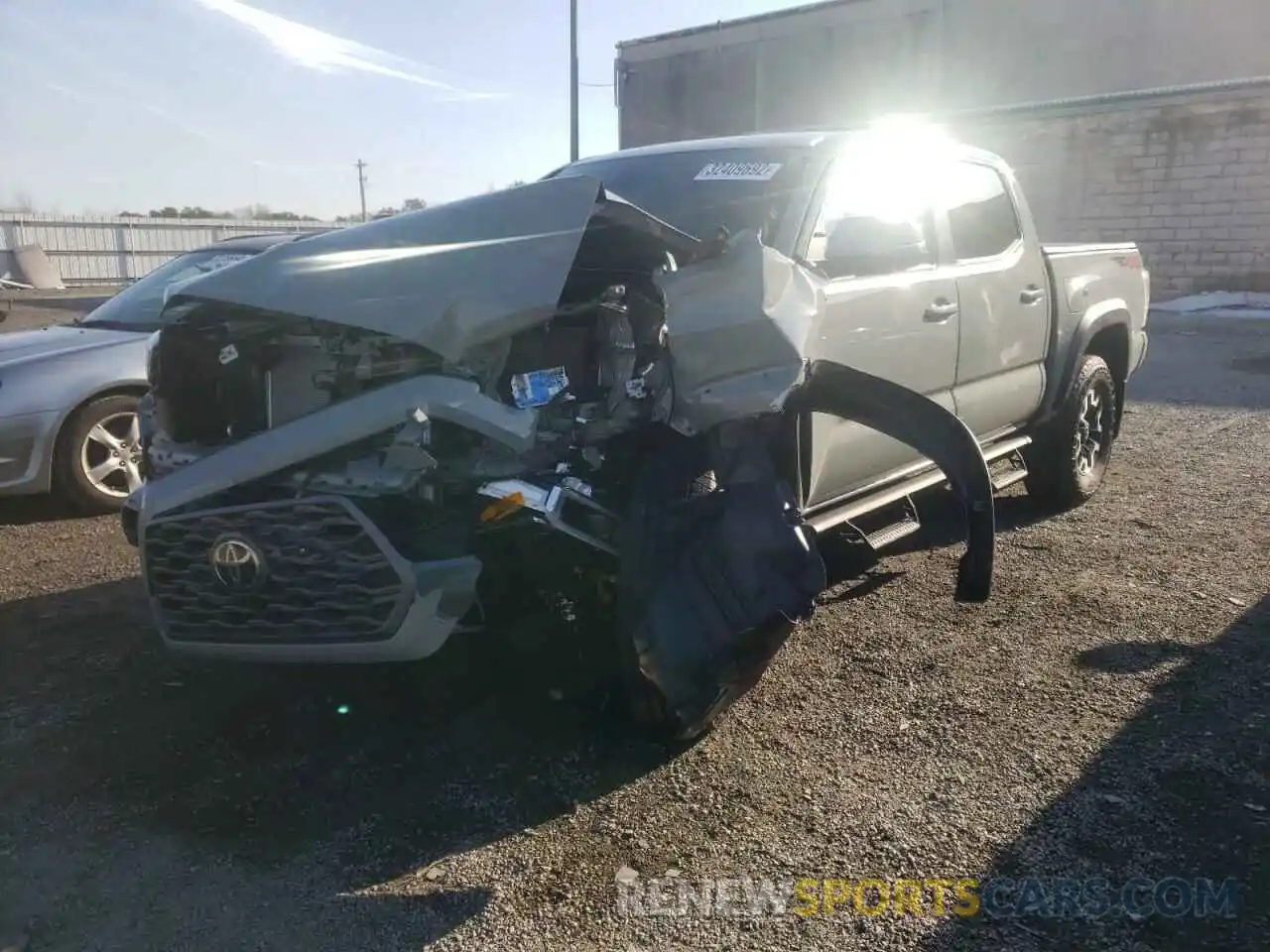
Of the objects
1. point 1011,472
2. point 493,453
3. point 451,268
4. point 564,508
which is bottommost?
point 1011,472

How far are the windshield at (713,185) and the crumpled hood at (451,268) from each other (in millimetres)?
830

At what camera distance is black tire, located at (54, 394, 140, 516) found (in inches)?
227

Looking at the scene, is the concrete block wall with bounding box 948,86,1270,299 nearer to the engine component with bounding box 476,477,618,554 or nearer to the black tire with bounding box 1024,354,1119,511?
the black tire with bounding box 1024,354,1119,511

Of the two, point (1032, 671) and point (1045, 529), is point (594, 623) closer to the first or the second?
point (1032, 671)

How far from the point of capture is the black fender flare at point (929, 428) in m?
3.13

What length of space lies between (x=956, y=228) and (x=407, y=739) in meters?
3.42

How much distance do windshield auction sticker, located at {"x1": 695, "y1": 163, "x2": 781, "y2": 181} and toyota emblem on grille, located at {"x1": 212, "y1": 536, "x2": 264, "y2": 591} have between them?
8.38 ft

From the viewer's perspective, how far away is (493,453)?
299cm

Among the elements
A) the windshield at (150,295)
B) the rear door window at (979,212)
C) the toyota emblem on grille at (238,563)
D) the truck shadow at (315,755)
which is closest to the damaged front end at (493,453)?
the toyota emblem on grille at (238,563)

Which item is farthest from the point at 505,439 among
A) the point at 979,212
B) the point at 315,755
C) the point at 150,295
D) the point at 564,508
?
the point at 150,295

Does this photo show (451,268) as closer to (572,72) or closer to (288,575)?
(288,575)

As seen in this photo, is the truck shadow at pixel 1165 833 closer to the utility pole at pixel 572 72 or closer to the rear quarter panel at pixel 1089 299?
the rear quarter panel at pixel 1089 299

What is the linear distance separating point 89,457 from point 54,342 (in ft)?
2.40

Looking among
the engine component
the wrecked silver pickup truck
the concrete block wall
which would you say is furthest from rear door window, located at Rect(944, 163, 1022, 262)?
the concrete block wall
